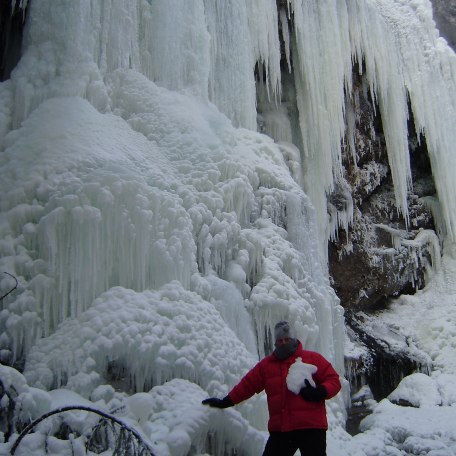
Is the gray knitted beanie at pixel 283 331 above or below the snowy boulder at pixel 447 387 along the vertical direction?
above

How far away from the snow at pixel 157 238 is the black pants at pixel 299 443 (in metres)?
0.46

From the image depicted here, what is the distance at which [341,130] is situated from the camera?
8.77m

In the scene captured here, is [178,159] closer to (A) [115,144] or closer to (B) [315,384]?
(A) [115,144]

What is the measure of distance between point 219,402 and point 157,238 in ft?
4.27

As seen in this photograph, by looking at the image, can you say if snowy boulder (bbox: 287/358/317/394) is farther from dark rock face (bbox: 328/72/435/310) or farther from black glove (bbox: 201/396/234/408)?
dark rock face (bbox: 328/72/435/310)

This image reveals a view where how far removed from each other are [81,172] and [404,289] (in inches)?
346

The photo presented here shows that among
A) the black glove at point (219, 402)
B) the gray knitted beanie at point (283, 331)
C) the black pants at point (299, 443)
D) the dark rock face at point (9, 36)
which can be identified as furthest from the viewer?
the dark rock face at point (9, 36)

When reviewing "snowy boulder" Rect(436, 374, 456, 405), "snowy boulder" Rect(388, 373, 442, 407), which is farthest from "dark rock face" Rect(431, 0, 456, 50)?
"snowy boulder" Rect(388, 373, 442, 407)

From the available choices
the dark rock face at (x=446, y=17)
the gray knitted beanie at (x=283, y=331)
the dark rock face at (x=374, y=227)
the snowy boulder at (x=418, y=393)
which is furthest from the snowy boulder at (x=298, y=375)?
the dark rock face at (x=446, y=17)

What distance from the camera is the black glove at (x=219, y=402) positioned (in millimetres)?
3197

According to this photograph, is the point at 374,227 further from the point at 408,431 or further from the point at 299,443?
the point at 299,443

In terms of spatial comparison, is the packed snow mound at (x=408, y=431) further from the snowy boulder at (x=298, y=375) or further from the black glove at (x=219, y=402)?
the snowy boulder at (x=298, y=375)

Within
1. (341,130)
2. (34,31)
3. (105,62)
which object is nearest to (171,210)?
(105,62)

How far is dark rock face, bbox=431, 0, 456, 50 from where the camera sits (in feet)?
41.9
